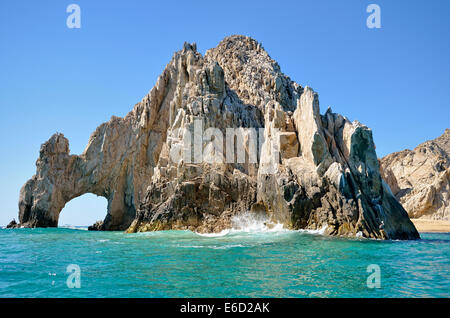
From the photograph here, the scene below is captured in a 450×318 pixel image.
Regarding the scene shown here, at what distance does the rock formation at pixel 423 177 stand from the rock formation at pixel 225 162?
26.8m

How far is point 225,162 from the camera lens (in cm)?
3522

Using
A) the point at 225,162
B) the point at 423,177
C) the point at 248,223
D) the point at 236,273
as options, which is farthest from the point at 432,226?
the point at 236,273

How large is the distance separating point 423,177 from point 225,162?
51.3m

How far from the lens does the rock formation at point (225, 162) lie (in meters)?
25.4

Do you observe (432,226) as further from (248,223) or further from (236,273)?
(236,273)

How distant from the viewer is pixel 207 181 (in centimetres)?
3416

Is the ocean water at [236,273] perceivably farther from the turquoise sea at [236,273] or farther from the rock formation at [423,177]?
the rock formation at [423,177]

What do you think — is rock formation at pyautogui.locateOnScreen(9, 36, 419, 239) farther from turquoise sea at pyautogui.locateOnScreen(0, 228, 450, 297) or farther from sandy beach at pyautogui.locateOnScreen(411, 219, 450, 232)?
sandy beach at pyautogui.locateOnScreen(411, 219, 450, 232)

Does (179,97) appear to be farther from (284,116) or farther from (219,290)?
(219,290)

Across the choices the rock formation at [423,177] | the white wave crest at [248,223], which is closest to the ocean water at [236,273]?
the white wave crest at [248,223]

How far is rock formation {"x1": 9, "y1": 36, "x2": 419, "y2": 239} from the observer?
25391 mm

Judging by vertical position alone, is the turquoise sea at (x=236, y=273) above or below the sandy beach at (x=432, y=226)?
above
